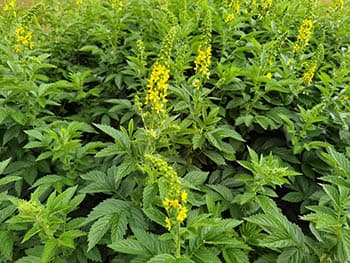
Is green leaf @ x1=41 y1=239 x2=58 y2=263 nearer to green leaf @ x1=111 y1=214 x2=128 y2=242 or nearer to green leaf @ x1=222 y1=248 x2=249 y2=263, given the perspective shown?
green leaf @ x1=111 y1=214 x2=128 y2=242

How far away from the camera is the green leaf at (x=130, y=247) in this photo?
6.07ft

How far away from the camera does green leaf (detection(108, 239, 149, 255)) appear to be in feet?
6.07

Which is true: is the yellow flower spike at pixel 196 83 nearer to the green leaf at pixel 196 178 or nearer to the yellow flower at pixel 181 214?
the green leaf at pixel 196 178

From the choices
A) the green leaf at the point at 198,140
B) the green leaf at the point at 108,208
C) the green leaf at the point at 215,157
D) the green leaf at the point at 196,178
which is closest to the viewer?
the green leaf at the point at 108,208

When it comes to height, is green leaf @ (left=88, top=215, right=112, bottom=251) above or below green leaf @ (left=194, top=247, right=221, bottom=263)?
above

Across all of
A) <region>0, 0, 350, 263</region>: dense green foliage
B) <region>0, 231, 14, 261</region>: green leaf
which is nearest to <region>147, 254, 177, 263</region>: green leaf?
<region>0, 0, 350, 263</region>: dense green foliage

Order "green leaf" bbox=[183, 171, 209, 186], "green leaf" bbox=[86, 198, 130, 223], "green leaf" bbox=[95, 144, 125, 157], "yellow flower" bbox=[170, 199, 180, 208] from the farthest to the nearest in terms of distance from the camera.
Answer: "green leaf" bbox=[183, 171, 209, 186] < "green leaf" bbox=[95, 144, 125, 157] < "green leaf" bbox=[86, 198, 130, 223] < "yellow flower" bbox=[170, 199, 180, 208]

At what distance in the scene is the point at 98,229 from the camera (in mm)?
2002

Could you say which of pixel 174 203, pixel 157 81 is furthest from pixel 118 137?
pixel 174 203

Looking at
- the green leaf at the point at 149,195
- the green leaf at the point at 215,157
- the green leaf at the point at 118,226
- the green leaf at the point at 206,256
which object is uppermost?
the green leaf at the point at 149,195

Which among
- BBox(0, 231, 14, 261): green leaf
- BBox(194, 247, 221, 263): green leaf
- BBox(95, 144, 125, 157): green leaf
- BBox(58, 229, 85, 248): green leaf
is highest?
BBox(95, 144, 125, 157): green leaf

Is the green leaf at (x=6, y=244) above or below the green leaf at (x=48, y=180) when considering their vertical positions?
below

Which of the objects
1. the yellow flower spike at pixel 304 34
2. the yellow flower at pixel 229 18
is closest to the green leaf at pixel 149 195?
the yellow flower at pixel 229 18

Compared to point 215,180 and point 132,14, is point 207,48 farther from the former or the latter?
point 132,14
